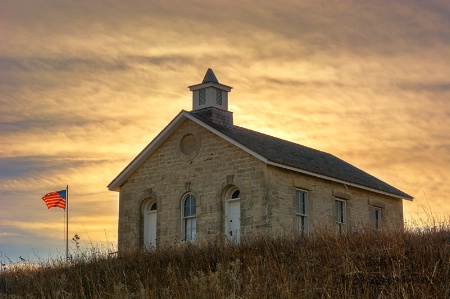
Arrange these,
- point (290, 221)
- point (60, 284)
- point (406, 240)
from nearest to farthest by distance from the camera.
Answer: point (406, 240) → point (60, 284) → point (290, 221)

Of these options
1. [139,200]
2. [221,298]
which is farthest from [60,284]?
[139,200]

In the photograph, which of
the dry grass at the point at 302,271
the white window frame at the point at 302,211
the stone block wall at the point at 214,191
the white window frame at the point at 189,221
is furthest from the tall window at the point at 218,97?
the dry grass at the point at 302,271

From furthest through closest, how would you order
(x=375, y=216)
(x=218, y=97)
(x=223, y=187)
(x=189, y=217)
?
(x=375, y=216)
(x=218, y=97)
(x=189, y=217)
(x=223, y=187)

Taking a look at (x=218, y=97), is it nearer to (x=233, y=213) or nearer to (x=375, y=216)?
(x=233, y=213)

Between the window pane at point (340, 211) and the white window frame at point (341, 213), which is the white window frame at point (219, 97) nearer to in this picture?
the white window frame at point (341, 213)

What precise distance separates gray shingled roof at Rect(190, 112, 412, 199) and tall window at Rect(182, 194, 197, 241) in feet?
10.3

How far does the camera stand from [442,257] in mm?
15156

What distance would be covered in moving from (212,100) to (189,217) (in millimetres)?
5167

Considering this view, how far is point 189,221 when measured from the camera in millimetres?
30078

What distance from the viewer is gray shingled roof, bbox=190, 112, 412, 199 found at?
2898 centimetres

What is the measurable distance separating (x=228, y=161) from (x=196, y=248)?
7.87 metres

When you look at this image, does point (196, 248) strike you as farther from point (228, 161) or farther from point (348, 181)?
point (348, 181)

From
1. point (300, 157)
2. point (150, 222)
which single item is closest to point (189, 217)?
point (150, 222)

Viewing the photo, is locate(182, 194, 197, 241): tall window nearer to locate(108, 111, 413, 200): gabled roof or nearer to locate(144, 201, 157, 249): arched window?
locate(144, 201, 157, 249): arched window
